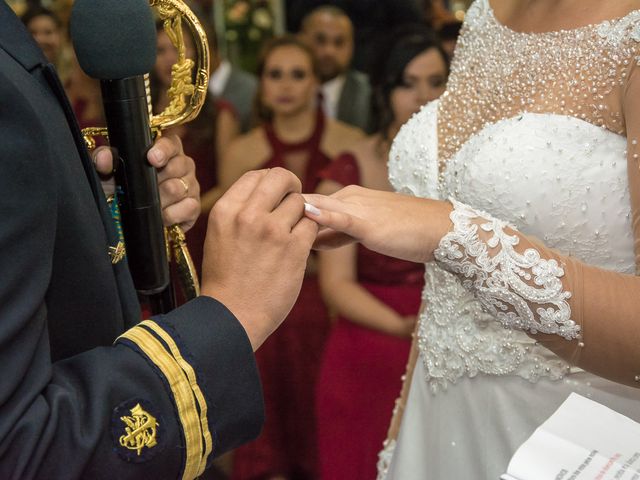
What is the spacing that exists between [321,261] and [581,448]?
1945 mm

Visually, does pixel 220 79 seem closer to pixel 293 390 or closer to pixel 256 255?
pixel 293 390

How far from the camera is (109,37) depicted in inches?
44.6

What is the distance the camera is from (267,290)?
1.08 metres

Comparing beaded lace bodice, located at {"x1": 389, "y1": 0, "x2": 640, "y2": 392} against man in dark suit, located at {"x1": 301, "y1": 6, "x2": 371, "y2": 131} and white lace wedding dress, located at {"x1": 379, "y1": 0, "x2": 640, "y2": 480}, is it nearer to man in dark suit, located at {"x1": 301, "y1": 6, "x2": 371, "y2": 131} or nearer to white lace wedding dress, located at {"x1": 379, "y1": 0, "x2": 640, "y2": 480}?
white lace wedding dress, located at {"x1": 379, "y1": 0, "x2": 640, "y2": 480}

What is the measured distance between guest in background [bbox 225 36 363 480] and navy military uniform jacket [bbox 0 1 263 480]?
2002mm

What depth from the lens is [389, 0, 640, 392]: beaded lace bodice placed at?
4.37 feet

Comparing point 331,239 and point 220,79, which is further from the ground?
point 331,239

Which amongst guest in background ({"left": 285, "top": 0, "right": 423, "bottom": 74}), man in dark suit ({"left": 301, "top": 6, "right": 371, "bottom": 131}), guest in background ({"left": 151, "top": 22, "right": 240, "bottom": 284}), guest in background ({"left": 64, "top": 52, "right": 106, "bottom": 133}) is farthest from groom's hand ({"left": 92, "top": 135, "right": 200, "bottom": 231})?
guest in background ({"left": 285, "top": 0, "right": 423, "bottom": 74})

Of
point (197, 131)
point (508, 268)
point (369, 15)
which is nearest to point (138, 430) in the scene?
point (508, 268)

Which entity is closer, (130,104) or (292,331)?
(130,104)

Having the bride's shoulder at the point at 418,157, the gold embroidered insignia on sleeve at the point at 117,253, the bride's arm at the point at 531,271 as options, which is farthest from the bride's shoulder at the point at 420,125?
the gold embroidered insignia on sleeve at the point at 117,253

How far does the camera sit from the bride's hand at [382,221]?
1216mm

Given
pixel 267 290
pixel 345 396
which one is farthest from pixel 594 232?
pixel 345 396

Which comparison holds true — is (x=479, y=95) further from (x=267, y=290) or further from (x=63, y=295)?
(x=63, y=295)
